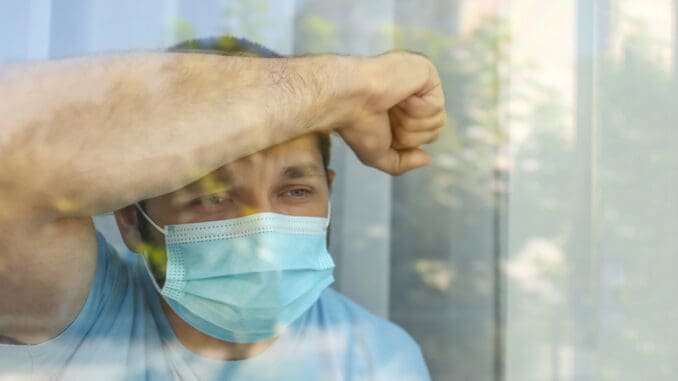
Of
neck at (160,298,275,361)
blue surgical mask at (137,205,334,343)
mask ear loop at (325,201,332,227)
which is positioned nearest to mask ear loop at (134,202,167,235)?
blue surgical mask at (137,205,334,343)

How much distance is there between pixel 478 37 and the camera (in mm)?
2211

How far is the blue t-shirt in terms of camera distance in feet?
4.54

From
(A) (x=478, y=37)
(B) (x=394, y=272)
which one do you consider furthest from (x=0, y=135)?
(A) (x=478, y=37)

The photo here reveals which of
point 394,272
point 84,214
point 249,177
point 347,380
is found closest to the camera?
point 84,214

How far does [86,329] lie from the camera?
55.6 inches

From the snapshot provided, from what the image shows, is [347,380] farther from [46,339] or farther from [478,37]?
[478,37]

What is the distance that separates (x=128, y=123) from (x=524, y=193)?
1.25m

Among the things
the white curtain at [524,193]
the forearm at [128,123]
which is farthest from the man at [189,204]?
the white curtain at [524,193]

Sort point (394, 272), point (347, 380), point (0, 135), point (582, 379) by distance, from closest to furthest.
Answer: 1. point (0, 135)
2. point (347, 380)
3. point (582, 379)
4. point (394, 272)

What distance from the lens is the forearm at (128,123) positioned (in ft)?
4.03

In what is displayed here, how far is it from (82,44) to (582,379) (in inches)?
55.8

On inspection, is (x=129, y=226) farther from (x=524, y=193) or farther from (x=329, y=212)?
(x=524, y=193)

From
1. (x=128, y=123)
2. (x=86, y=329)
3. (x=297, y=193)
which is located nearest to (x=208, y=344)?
(x=86, y=329)

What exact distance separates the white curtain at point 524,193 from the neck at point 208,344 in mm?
439
